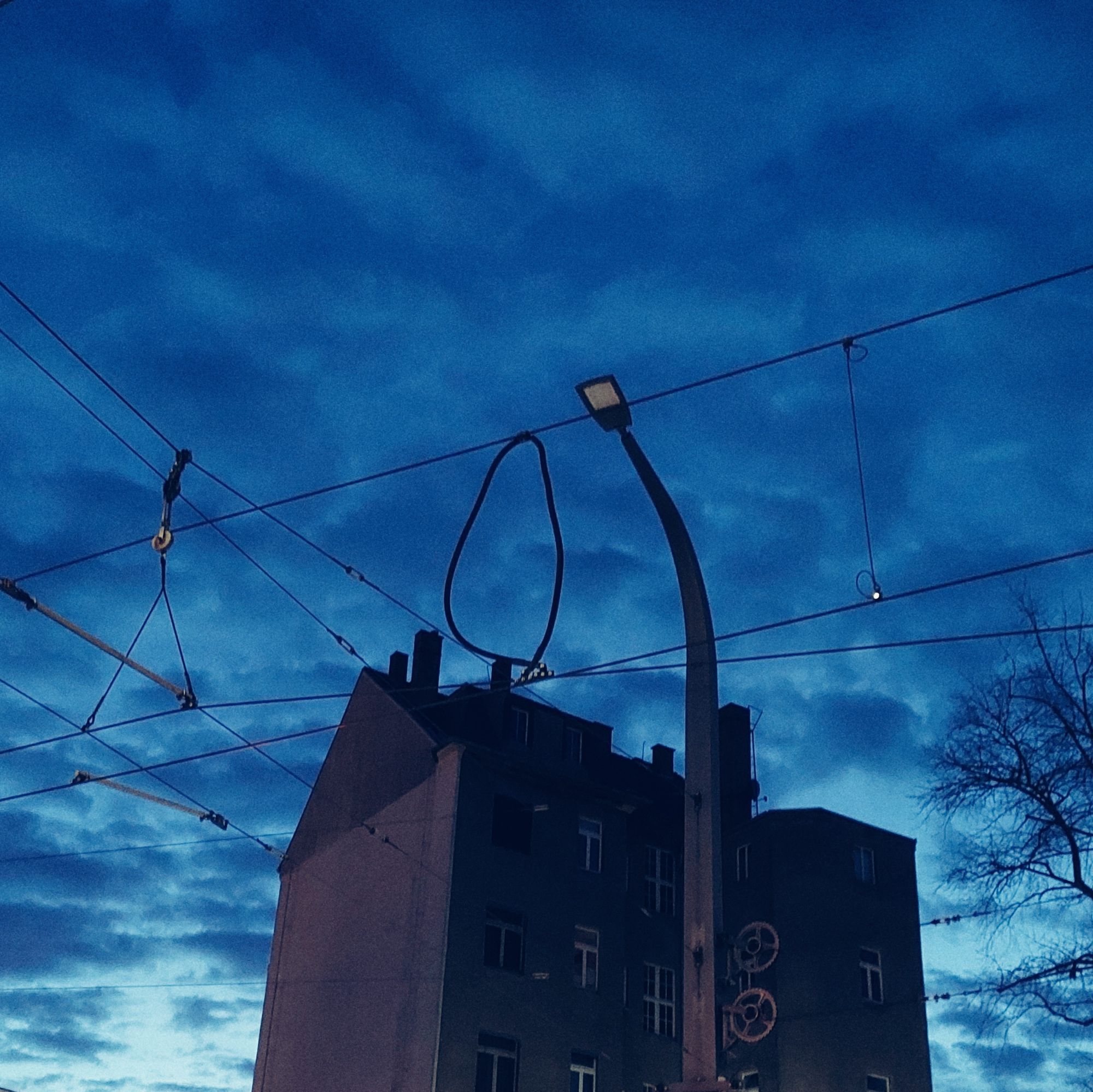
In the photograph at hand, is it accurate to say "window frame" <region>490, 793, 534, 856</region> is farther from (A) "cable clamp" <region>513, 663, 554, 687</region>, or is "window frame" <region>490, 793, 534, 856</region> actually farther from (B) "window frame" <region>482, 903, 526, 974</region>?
(A) "cable clamp" <region>513, 663, 554, 687</region>

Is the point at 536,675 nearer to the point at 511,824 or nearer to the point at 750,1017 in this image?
the point at 750,1017

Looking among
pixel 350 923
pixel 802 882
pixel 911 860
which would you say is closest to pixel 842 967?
pixel 802 882

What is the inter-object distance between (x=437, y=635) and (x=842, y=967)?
49.4 feet

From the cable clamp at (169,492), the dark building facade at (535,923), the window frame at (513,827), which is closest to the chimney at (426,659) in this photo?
the dark building facade at (535,923)

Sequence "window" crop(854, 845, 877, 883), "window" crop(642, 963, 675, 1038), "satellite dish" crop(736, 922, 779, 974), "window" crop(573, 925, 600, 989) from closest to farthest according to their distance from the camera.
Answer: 1. "satellite dish" crop(736, 922, 779, 974)
2. "window" crop(573, 925, 600, 989)
3. "window" crop(642, 963, 675, 1038)
4. "window" crop(854, 845, 877, 883)

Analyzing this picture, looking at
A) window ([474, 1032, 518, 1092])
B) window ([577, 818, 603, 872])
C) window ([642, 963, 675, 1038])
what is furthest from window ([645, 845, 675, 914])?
window ([474, 1032, 518, 1092])

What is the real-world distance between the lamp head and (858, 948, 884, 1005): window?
26938mm

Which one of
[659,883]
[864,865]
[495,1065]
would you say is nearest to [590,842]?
[659,883]

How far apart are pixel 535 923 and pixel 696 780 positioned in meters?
23.3

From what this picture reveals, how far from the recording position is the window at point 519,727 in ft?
120

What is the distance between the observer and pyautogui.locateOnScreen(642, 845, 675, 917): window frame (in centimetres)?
3800

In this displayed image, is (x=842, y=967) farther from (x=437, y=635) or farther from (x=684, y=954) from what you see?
(x=684, y=954)

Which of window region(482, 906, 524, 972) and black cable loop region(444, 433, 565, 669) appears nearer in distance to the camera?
black cable loop region(444, 433, 565, 669)

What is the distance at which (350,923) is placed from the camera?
35.9 meters
